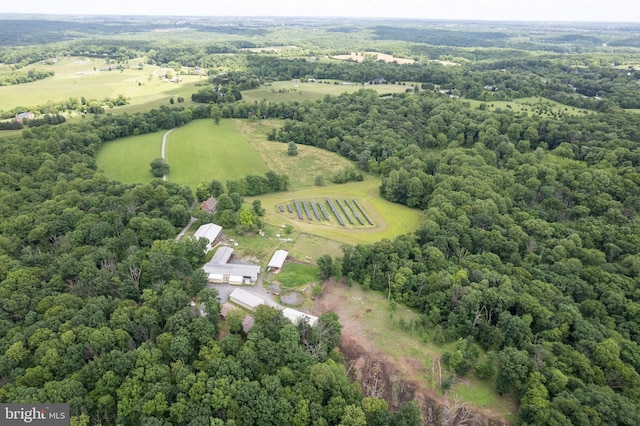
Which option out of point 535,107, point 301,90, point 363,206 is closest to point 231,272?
point 363,206

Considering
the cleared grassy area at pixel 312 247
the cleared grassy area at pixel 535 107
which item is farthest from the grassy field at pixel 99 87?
the cleared grassy area at pixel 535 107

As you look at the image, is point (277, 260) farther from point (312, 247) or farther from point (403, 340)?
point (403, 340)

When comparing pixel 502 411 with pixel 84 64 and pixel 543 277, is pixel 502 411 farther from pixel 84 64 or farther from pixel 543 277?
pixel 84 64

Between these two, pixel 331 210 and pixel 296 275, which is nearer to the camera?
pixel 296 275

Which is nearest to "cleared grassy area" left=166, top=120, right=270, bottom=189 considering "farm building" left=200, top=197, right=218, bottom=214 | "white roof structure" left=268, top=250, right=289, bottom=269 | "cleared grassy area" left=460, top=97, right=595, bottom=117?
"farm building" left=200, top=197, right=218, bottom=214

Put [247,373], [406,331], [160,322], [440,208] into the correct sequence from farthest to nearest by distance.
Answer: [440,208]
[406,331]
[160,322]
[247,373]

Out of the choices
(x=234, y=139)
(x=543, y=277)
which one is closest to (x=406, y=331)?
(x=543, y=277)
